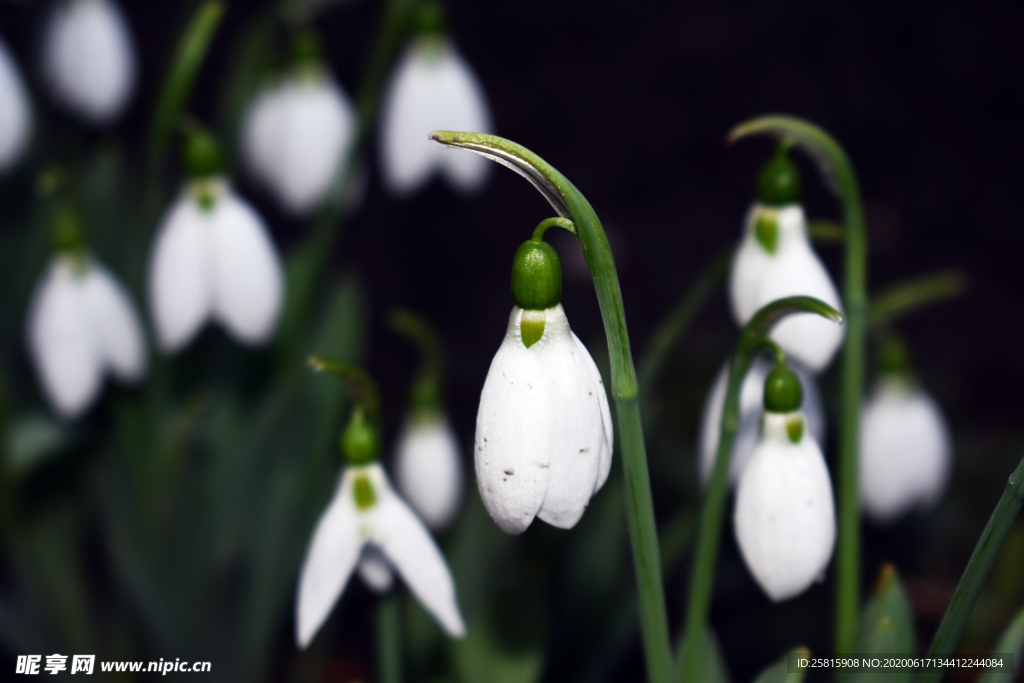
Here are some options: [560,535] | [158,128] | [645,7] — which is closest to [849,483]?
[560,535]

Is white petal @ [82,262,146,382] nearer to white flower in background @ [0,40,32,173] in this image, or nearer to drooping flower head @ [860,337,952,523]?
white flower in background @ [0,40,32,173]

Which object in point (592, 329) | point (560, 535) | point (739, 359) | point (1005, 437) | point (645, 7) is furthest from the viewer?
point (645, 7)

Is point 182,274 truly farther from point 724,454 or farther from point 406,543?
point 724,454

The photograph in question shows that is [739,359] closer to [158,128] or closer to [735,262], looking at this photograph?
[735,262]

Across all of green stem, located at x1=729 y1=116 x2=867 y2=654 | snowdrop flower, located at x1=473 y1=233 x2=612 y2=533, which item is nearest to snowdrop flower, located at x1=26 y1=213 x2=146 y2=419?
snowdrop flower, located at x1=473 y1=233 x2=612 y2=533

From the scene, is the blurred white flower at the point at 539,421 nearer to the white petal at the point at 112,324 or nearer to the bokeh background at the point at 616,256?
the bokeh background at the point at 616,256

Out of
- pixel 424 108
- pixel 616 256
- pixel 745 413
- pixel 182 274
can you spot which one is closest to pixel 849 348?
pixel 745 413

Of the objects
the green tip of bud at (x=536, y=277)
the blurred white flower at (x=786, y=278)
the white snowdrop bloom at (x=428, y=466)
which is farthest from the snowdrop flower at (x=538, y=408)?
the white snowdrop bloom at (x=428, y=466)
